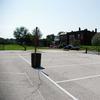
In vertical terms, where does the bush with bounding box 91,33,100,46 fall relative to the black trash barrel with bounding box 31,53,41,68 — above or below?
above

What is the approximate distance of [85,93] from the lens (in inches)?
319

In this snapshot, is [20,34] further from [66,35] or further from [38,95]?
[38,95]

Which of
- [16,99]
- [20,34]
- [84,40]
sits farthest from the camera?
[20,34]

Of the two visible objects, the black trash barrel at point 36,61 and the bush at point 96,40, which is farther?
the bush at point 96,40

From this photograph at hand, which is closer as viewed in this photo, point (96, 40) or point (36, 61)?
point (36, 61)

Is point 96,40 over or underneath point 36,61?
over

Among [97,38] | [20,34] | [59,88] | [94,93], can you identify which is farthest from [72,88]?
[20,34]

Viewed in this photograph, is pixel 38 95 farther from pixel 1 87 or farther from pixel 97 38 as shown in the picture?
pixel 97 38

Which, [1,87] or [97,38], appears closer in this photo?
[1,87]

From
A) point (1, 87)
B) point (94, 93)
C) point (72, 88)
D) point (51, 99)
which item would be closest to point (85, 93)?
point (94, 93)

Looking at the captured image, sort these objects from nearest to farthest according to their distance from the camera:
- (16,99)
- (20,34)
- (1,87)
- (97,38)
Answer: (16,99)
(1,87)
(97,38)
(20,34)

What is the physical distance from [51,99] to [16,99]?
1116mm

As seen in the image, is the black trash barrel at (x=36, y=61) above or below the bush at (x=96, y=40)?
below

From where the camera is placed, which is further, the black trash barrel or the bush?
the bush
